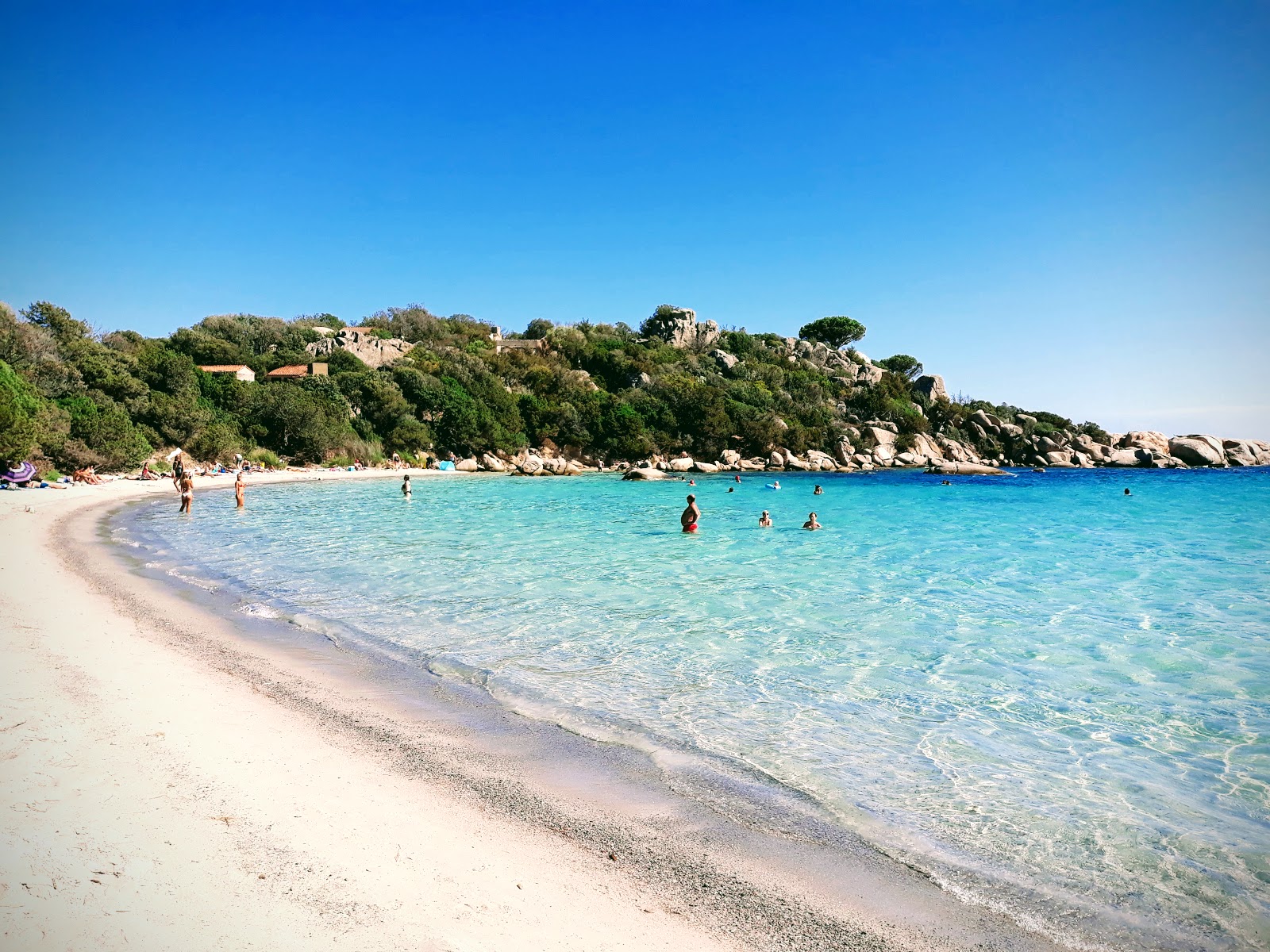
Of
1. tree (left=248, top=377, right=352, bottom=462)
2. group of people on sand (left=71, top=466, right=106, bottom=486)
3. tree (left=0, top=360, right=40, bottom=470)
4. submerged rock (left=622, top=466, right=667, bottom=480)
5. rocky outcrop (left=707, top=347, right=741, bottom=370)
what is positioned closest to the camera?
tree (left=0, top=360, right=40, bottom=470)

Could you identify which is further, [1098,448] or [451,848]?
[1098,448]

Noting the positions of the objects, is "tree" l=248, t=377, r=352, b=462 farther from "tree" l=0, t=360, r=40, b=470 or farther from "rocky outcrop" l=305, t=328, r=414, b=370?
"tree" l=0, t=360, r=40, b=470

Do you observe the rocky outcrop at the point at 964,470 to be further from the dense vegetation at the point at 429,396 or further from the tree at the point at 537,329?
the tree at the point at 537,329

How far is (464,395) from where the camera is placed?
5569cm

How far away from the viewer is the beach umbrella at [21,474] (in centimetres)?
2420

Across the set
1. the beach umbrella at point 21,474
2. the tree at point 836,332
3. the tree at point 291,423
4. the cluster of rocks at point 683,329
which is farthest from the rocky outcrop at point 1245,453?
the beach umbrella at point 21,474

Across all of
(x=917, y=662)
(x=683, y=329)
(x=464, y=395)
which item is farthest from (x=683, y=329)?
(x=917, y=662)

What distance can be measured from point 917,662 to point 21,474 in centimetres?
2964

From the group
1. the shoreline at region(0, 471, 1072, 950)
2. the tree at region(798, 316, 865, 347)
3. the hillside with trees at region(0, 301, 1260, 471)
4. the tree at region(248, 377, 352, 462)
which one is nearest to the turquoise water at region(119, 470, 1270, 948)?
the shoreline at region(0, 471, 1072, 950)

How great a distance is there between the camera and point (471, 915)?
315 cm

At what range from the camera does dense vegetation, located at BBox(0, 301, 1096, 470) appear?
34.0 meters

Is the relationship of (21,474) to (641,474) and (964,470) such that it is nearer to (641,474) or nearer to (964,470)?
(641,474)

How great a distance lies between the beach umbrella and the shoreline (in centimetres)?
2402

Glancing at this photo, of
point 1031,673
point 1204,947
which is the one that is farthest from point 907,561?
point 1204,947
